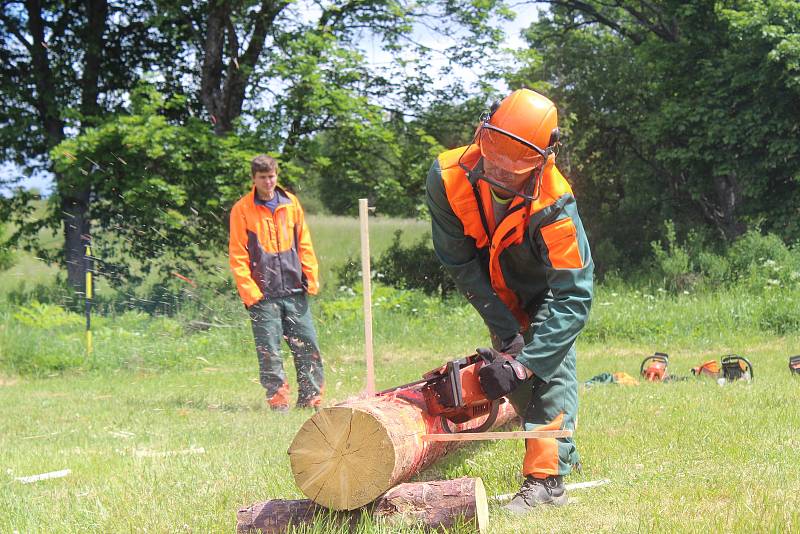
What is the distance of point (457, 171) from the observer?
4184mm

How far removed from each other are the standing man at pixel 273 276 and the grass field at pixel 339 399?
16.8 inches

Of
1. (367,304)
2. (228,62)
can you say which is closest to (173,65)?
(228,62)

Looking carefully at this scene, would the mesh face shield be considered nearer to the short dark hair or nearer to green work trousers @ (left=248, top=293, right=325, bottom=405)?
the short dark hair

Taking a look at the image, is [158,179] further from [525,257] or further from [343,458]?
[343,458]

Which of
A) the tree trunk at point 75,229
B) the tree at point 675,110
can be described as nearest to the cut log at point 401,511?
the tree at point 675,110

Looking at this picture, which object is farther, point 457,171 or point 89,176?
point 89,176

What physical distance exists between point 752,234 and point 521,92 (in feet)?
44.1

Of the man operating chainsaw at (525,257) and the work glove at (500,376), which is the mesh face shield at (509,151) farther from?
the work glove at (500,376)

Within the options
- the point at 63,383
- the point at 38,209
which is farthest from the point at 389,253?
the point at 63,383

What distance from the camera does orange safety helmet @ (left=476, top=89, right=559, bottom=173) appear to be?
3777 mm

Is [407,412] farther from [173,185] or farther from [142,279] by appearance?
[142,279]

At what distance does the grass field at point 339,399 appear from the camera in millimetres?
3973

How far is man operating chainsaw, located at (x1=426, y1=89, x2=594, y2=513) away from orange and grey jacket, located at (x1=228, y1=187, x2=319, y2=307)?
339 cm

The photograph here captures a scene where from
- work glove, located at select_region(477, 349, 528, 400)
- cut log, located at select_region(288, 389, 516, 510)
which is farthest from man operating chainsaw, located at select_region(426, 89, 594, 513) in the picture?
cut log, located at select_region(288, 389, 516, 510)
